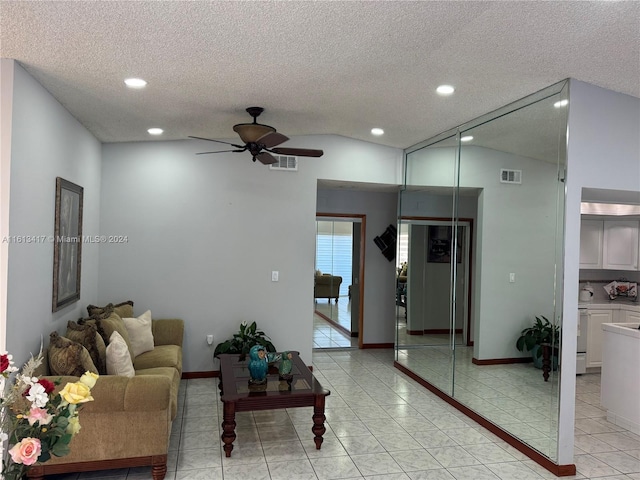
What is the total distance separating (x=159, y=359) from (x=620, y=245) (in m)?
5.62

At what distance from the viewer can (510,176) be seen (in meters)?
4.08

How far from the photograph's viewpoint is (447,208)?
5.07 metres

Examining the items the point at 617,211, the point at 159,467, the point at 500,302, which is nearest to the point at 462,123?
the point at 500,302

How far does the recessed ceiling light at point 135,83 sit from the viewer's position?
3.30 metres

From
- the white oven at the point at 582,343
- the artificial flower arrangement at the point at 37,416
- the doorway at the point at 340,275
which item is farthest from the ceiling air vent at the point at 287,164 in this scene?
the artificial flower arrangement at the point at 37,416

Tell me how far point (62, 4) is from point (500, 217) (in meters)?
3.51

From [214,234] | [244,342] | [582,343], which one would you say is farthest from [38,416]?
[582,343]

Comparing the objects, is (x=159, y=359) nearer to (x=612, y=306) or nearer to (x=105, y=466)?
(x=105, y=466)

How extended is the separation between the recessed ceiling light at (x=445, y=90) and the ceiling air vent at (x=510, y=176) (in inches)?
32.5

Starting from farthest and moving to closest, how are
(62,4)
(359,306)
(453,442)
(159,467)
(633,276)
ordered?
(359,306)
(633,276)
(453,442)
(159,467)
(62,4)

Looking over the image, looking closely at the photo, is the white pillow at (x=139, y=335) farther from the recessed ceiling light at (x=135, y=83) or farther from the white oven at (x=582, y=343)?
the white oven at (x=582, y=343)

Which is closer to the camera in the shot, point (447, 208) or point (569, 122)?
point (569, 122)

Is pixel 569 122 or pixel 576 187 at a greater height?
pixel 569 122

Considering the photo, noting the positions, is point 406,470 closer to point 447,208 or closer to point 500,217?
point 500,217
